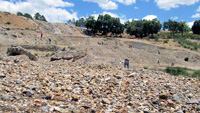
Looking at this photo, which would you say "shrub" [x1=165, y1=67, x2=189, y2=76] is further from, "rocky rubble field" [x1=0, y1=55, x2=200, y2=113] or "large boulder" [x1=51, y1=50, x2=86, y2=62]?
"rocky rubble field" [x1=0, y1=55, x2=200, y2=113]

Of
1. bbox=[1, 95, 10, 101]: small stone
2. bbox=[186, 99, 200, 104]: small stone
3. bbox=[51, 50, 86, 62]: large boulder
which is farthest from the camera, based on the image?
bbox=[51, 50, 86, 62]: large boulder

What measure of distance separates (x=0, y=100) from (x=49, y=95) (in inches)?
57.3

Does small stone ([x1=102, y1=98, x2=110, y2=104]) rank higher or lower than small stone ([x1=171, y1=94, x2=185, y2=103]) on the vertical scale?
higher

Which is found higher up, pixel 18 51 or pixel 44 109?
pixel 18 51

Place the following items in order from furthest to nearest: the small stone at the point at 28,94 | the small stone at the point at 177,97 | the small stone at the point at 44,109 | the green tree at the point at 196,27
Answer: the green tree at the point at 196,27, the small stone at the point at 177,97, the small stone at the point at 28,94, the small stone at the point at 44,109

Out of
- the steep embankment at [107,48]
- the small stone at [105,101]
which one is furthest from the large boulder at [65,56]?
the small stone at [105,101]

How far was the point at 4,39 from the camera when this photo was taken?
91.5 ft

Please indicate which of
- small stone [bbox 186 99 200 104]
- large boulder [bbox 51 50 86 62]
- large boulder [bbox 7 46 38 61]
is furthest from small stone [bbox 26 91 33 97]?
large boulder [bbox 51 50 86 62]

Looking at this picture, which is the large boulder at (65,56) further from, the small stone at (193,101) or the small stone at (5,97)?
the small stone at (193,101)

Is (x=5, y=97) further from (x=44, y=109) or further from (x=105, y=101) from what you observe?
(x=105, y=101)

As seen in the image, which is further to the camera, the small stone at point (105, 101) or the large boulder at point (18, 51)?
the large boulder at point (18, 51)

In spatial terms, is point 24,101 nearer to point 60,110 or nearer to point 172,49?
point 60,110

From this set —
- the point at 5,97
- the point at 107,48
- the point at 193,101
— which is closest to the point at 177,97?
the point at 193,101

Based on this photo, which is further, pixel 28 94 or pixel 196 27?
pixel 196 27
